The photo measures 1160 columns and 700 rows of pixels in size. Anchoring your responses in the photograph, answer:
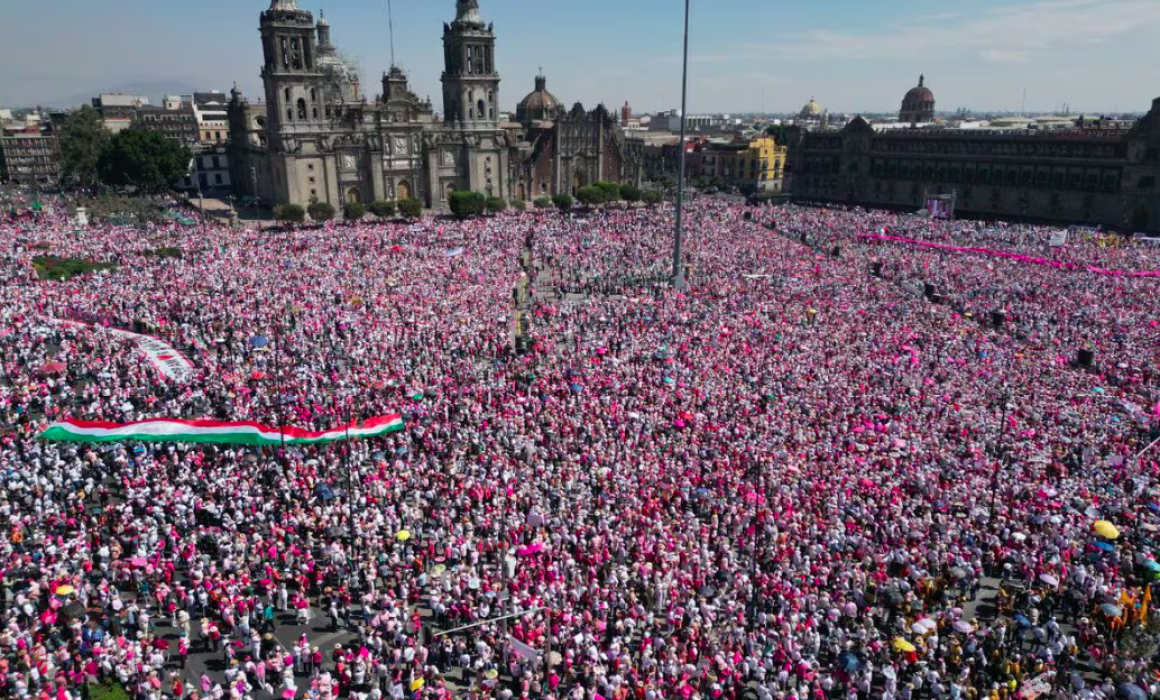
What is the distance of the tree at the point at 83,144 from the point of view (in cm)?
9056

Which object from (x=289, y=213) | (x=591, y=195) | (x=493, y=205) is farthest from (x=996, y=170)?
(x=289, y=213)

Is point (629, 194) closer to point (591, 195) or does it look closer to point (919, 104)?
point (591, 195)

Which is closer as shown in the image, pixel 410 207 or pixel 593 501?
pixel 593 501

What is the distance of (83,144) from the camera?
90.6 metres

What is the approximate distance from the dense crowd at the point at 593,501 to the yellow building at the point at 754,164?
79329 mm

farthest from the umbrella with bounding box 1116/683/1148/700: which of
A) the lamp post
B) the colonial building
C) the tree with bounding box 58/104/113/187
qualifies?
the tree with bounding box 58/104/113/187

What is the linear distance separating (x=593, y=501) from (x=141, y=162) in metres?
77.6

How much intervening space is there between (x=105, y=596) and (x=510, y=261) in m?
36.0

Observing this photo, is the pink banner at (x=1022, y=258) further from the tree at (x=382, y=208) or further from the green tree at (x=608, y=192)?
the tree at (x=382, y=208)

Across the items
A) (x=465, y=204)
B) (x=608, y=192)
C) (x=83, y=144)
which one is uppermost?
(x=83, y=144)

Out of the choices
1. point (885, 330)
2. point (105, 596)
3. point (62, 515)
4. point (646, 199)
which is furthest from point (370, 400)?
point (646, 199)

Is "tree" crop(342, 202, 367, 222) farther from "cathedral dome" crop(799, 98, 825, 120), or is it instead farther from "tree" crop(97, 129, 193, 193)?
"cathedral dome" crop(799, 98, 825, 120)

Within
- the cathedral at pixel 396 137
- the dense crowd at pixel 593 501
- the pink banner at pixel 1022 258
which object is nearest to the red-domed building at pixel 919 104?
the cathedral at pixel 396 137

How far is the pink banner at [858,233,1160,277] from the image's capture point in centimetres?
4447
